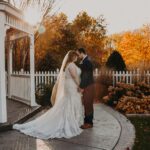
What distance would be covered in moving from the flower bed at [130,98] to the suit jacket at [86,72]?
4006mm

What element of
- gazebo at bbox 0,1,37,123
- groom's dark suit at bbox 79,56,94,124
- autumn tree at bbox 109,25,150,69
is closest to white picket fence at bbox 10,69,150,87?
gazebo at bbox 0,1,37,123

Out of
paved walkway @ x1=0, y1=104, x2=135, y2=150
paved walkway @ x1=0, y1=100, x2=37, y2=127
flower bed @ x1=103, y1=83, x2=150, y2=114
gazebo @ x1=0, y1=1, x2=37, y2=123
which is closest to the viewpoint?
paved walkway @ x1=0, y1=104, x2=135, y2=150

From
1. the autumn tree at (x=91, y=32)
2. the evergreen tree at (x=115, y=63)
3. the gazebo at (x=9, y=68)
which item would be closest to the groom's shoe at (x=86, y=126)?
the gazebo at (x=9, y=68)

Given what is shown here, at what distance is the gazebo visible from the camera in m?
11.0

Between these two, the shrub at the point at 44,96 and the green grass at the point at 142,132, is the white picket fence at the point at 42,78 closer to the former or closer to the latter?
the shrub at the point at 44,96

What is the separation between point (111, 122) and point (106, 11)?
34261mm

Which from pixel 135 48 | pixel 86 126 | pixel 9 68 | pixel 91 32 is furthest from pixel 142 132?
pixel 135 48

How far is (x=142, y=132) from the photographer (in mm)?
11031

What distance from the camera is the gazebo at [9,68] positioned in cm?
1102

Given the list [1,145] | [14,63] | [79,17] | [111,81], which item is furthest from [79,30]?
[1,145]

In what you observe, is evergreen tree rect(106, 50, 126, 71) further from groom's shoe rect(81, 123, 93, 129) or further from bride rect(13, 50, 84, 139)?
groom's shoe rect(81, 123, 93, 129)

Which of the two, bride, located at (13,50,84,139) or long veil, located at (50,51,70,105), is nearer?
bride, located at (13,50,84,139)

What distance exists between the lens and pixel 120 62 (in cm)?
2273

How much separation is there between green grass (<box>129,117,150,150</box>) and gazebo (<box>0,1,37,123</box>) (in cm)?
358
